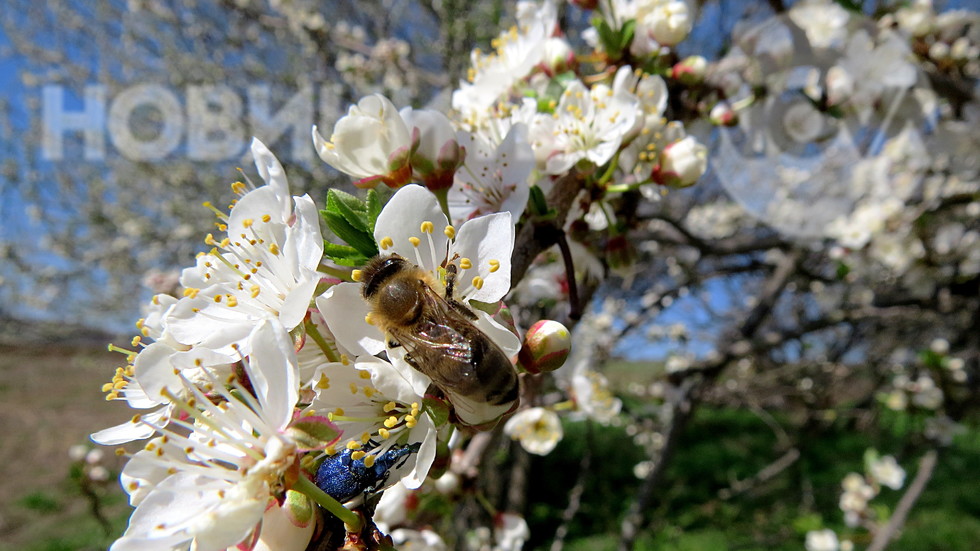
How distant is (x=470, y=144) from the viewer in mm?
908

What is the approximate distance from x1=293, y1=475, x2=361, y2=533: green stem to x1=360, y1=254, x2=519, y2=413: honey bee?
154mm

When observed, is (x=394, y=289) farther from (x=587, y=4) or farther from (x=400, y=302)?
(x=587, y=4)

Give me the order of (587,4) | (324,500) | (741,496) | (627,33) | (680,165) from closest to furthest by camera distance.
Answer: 1. (324,500)
2. (680,165)
3. (627,33)
4. (587,4)
5. (741,496)

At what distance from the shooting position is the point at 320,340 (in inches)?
26.4

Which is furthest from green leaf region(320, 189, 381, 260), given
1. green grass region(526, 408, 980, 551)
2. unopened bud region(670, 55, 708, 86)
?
green grass region(526, 408, 980, 551)

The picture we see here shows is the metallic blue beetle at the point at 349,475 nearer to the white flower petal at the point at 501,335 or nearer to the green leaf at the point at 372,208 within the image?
the white flower petal at the point at 501,335

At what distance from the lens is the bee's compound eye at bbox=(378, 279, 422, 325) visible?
66 cm

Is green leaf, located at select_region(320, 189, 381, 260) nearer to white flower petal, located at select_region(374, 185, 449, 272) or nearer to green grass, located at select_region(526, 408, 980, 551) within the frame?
white flower petal, located at select_region(374, 185, 449, 272)

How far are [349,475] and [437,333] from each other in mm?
177

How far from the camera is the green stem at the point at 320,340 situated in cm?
66

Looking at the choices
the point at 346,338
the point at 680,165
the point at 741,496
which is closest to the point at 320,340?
the point at 346,338

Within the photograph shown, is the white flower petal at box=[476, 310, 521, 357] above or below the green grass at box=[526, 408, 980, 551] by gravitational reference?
above

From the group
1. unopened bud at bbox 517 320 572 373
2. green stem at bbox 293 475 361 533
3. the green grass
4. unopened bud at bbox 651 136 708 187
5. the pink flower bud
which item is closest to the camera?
green stem at bbox 293 475 361 533

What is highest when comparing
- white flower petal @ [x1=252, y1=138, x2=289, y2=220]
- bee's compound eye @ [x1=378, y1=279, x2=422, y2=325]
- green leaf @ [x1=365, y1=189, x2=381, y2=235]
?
white flower petal @ [x1=252, y1=138, x2=289, y2=220]
